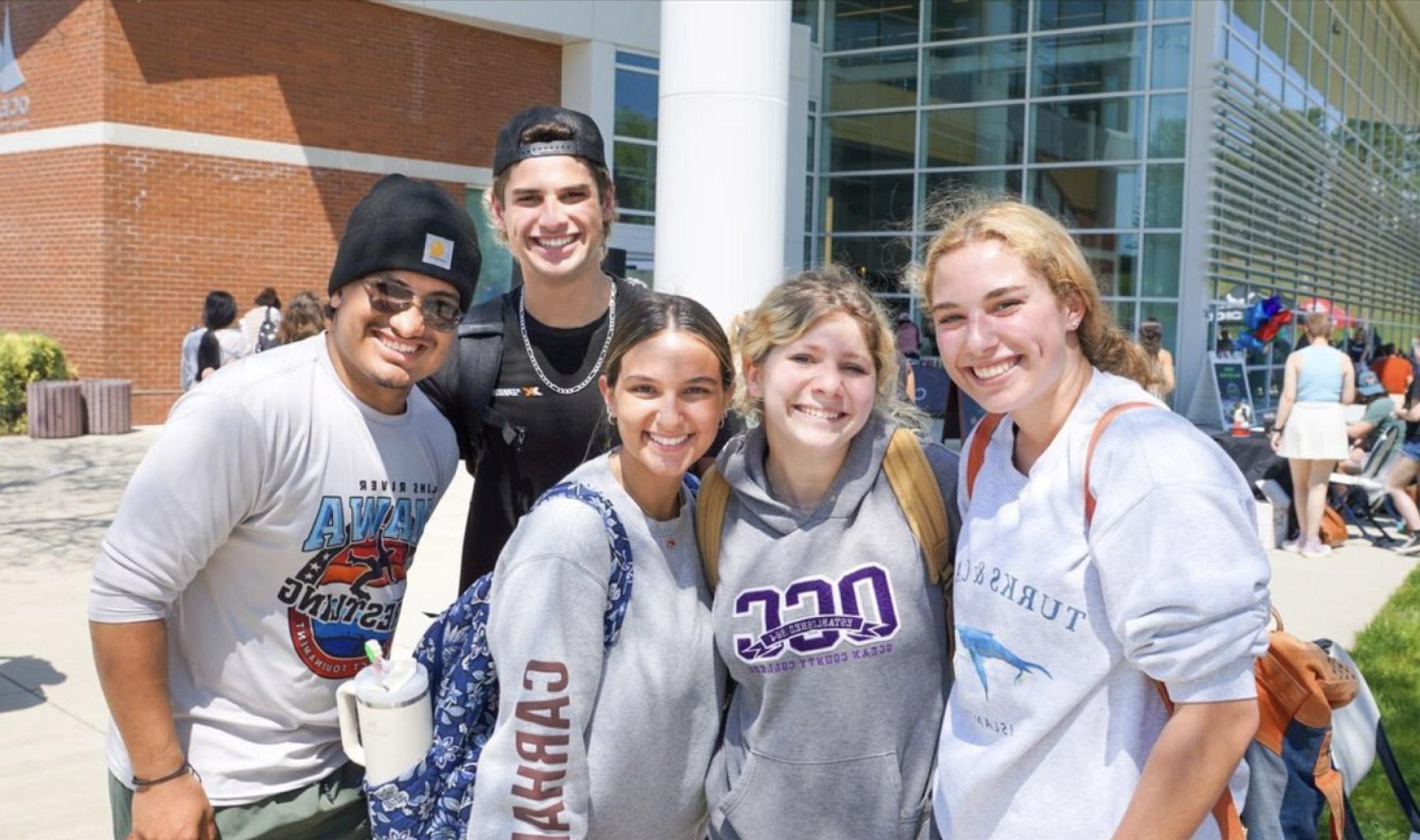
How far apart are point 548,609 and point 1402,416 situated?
39.1 feet

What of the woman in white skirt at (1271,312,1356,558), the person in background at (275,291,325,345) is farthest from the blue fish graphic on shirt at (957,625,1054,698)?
the woman in white skirt at (1271,312,1356,558)

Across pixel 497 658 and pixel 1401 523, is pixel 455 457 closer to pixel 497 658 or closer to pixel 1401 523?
pixel 497 658

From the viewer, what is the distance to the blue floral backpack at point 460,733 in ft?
7.10

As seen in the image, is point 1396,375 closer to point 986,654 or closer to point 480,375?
point 480,375

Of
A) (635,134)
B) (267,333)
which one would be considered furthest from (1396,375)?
(267,333)

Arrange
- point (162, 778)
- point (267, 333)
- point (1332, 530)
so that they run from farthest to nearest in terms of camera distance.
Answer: point (267, 333), point (1332, 530), point (162, 778)

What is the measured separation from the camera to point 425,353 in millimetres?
2381

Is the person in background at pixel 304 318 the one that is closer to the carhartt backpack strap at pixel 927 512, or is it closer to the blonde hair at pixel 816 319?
the blonde hair at pixel 816 319

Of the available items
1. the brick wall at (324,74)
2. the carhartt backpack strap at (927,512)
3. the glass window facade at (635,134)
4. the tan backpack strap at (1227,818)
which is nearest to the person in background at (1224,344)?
the glass window facade at (635,134)

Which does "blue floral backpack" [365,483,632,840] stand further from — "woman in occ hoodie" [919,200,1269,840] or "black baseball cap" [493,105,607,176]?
"black baseball cap" [493,105,607,176]

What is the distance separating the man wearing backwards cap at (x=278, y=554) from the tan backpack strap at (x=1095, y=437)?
1.27 m

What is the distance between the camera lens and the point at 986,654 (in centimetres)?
203

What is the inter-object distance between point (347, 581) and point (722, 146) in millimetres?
6176

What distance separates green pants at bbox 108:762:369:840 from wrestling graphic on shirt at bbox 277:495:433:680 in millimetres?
241
